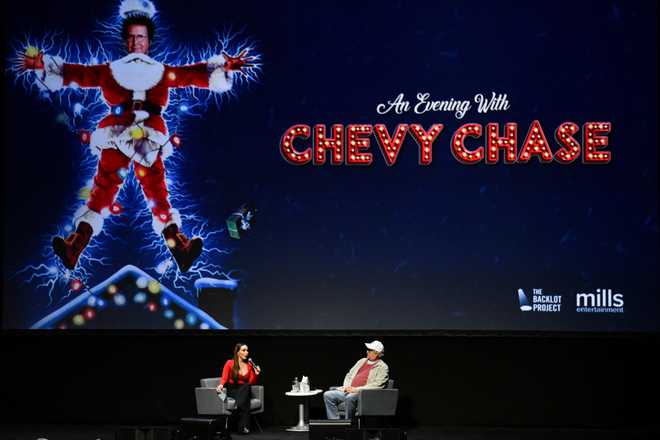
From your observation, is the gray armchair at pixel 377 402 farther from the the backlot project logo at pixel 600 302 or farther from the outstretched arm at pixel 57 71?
the outstretched arm at pixel 57 71

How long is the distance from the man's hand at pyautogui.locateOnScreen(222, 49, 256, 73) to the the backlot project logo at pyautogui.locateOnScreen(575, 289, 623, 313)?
14.6 feet

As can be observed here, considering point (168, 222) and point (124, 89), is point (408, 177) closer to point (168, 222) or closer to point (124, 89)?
point (168, 222)

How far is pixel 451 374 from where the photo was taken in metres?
11.9

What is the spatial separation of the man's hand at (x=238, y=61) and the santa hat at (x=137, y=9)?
0.96 m

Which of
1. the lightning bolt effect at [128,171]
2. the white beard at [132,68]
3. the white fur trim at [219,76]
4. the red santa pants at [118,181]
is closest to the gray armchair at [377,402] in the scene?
the lightning bolt effect at [128,171]

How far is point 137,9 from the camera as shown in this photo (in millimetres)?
12375

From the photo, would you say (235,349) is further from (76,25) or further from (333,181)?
(76,25)

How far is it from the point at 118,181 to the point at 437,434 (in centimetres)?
448

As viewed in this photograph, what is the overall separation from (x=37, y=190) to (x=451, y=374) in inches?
199

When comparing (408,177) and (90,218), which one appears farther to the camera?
(90,218)

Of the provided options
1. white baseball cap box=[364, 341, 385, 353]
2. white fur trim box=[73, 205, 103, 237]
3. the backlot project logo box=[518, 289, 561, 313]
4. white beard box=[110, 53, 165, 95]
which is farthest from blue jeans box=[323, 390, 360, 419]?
white beard box=[110, 53, 165, 95]

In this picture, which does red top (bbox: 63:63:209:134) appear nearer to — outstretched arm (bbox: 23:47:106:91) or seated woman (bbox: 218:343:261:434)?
outstretched arm (bbox: 23:47:106:91)

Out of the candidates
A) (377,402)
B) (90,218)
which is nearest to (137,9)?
(90,218)

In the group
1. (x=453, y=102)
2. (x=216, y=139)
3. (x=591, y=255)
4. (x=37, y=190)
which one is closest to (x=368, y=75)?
(x=453, y=102)
